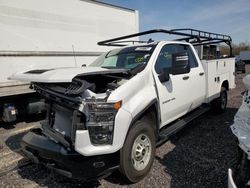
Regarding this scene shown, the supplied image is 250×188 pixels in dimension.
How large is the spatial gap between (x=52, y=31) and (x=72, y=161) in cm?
455

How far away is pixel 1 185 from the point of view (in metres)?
3.70

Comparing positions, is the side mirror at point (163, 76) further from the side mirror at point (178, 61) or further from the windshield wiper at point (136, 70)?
the windshield wiper at point (136, 70)

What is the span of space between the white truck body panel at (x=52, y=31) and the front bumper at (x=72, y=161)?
7.92ft

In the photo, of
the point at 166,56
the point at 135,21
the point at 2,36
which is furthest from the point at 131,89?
the point at 135,21

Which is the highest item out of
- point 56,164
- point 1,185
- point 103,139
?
point 103,139

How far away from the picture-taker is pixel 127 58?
15.2ft

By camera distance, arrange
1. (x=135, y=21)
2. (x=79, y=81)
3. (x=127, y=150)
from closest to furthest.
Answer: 1. (x=79, y=81)
2. (x=127, y=150)
3. (x=135, y=21)

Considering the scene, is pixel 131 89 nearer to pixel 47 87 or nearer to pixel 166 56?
pixel 47 87

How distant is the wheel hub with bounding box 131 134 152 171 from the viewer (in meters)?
3.45

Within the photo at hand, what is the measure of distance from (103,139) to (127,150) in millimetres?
432

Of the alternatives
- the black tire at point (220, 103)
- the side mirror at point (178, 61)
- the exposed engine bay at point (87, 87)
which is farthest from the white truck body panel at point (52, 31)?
the black tire at point (220, 103)

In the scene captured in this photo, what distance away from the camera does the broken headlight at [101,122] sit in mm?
2887

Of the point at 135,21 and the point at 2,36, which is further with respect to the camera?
the point at 135,21

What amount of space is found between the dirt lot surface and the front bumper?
57 cm
